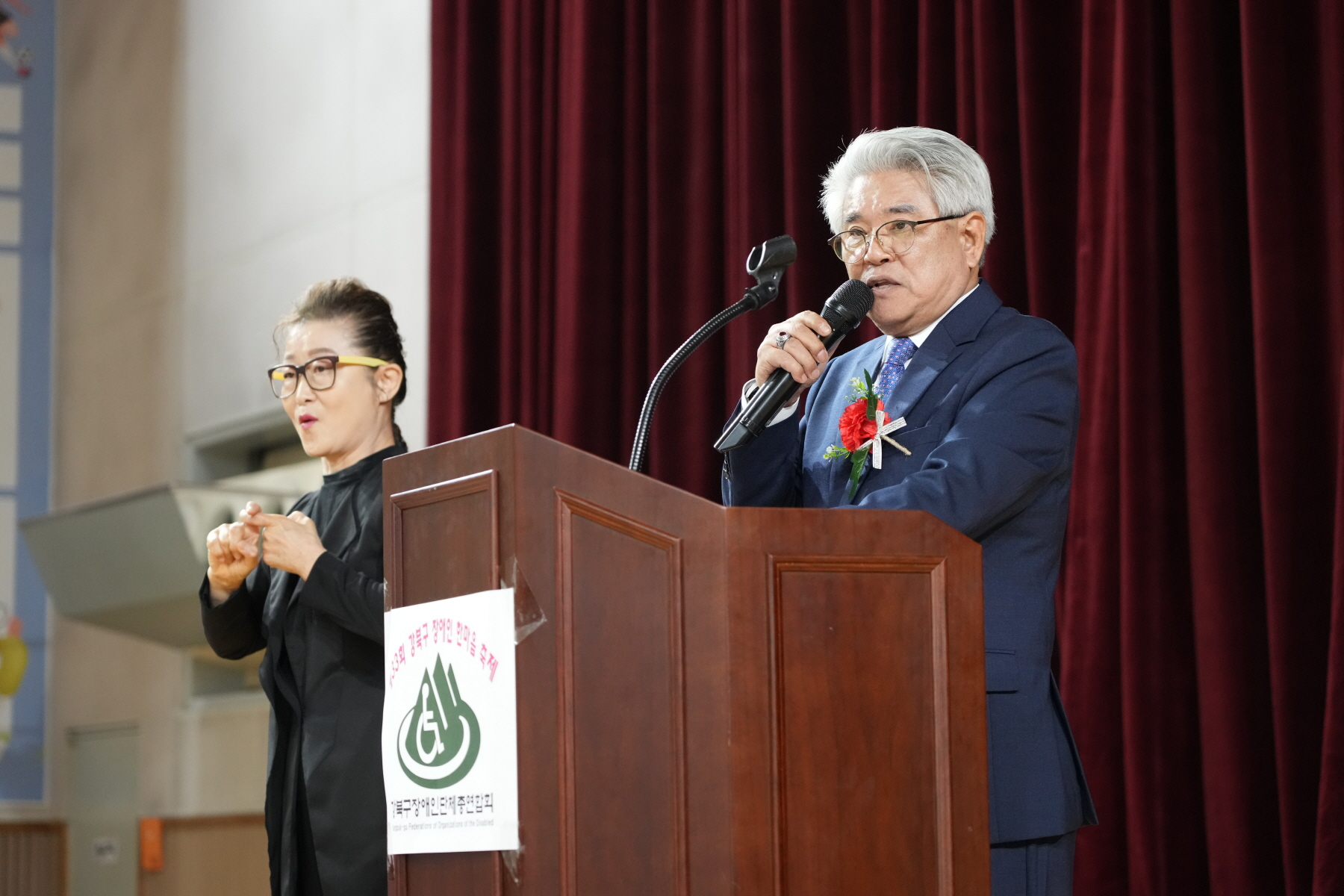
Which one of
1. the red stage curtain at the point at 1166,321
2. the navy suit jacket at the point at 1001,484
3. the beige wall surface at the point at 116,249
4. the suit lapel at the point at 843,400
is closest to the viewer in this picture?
the navy suit jacket at the point at 1001,484

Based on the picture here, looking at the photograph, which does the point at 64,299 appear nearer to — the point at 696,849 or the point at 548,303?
the point at 548,303

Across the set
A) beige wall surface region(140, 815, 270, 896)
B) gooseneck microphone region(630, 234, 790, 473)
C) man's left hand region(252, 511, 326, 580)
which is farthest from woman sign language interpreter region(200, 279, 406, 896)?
beige wall surface region(140, 815, 270, 896)

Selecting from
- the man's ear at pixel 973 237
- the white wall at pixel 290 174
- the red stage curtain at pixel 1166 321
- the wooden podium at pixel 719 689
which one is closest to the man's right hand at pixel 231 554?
the wooden podium at pixel 719 689

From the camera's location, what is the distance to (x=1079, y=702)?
2.73m

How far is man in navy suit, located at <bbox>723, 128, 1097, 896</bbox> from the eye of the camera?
168 centimetres

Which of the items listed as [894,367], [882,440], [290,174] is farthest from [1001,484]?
[290,174]

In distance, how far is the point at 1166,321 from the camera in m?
2.77

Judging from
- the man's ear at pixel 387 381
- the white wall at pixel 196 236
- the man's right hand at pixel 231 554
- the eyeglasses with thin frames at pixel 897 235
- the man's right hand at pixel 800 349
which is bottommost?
the man's right hand at pixel 231 554

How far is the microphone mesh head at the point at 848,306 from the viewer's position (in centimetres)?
178

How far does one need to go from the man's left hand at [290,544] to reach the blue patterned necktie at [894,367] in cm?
80

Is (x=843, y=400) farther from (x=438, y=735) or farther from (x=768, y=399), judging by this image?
(x=438, y=735)

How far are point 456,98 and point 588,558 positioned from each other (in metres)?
3.29

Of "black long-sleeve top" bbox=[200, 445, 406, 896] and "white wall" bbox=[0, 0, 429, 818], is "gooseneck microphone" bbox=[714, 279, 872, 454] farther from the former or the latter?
"white wall" bbox=[0, 0, 429, 818]

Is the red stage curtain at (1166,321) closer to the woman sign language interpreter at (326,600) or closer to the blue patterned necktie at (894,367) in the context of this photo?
the blue patterned necktie at (894,367)
